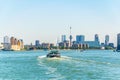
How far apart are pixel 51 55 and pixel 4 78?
6953 cm

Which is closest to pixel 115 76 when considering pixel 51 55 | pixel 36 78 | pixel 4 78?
pixel 36 78

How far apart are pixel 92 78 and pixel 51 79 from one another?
590 centimetres

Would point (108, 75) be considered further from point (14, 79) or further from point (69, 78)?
point (14, 79)

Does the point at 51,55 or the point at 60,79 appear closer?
the point at 60,79

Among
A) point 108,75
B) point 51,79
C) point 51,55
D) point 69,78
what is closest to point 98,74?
point 108,75

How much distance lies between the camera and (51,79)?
185ft

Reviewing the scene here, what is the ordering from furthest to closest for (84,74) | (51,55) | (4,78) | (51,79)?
(51,55) < (84,74) < (4,78) < (51,79)

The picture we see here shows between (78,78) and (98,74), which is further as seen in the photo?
(98,74)

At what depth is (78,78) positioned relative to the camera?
59.6 metres

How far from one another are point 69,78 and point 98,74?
6.19m

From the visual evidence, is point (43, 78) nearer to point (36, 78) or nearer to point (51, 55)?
point (36, 78)

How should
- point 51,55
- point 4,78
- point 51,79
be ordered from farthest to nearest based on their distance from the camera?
point 51,55 < point 4,78 < point 51,79

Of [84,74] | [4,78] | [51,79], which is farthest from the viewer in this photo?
[84,74]

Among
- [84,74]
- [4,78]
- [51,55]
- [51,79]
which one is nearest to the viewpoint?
[51,79]
